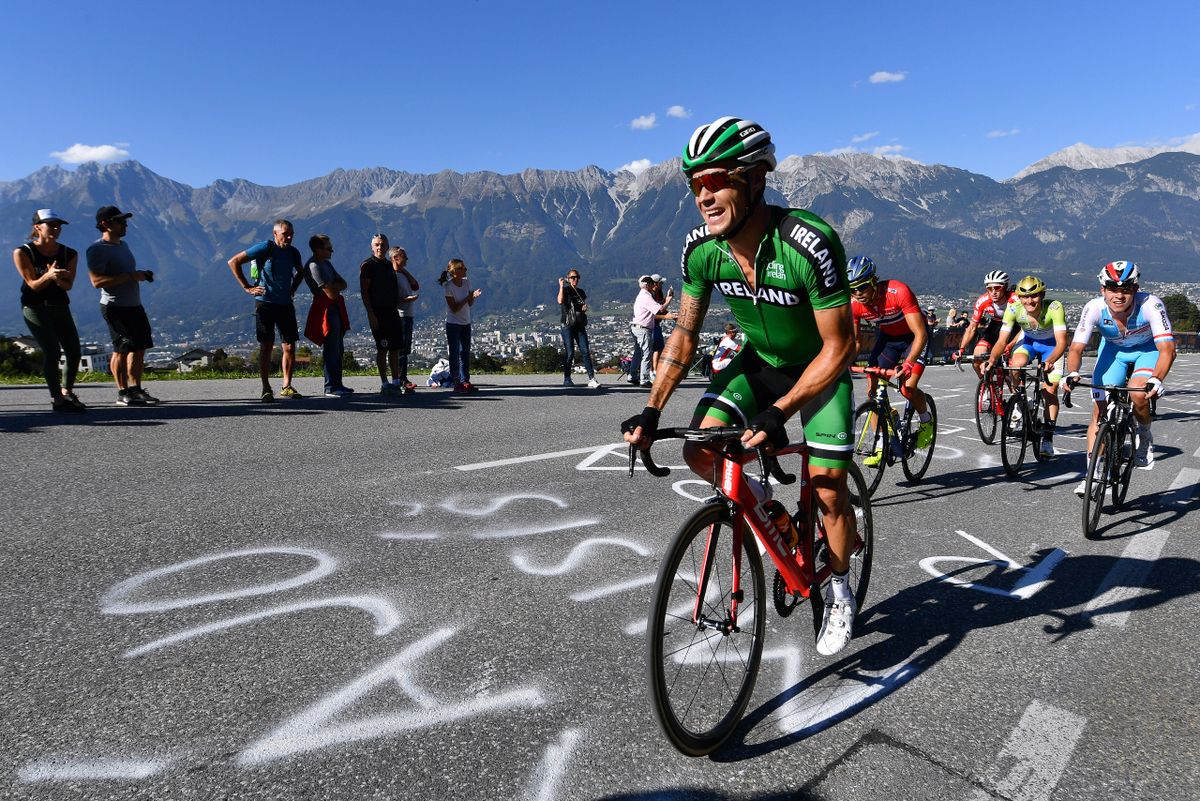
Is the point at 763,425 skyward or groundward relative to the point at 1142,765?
skyward

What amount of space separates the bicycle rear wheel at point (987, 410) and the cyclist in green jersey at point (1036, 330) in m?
0.33

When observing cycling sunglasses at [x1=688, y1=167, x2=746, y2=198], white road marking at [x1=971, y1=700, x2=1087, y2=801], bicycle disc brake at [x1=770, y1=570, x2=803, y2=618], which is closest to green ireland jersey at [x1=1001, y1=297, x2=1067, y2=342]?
bicycle disc brake at [x1=770, y1=570, x2=803, y2=618]

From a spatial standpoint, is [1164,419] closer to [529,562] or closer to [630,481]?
[630,481]

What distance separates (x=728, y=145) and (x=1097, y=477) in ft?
15.1

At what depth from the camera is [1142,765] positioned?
2508 mm

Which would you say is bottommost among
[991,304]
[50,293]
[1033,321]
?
[1033,321]

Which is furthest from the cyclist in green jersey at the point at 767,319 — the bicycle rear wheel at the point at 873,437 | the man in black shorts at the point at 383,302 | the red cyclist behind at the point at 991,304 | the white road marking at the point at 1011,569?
the man in black shorts at the point at 383,302

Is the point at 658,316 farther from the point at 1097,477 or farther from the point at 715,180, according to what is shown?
the point at 715,180

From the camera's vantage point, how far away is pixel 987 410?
29.0ft

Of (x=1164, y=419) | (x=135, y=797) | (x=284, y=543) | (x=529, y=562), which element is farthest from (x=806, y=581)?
(x=1164, y=419)

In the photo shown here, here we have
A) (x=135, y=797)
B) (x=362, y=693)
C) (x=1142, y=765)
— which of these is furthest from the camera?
(x=362, y=693)

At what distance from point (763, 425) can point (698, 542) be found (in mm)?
499

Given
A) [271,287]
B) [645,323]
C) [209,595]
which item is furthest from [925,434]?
[271,287]

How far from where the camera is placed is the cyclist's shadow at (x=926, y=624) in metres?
2.76
